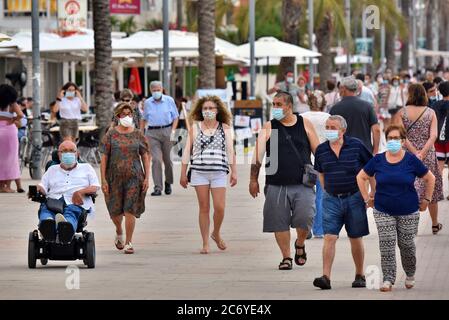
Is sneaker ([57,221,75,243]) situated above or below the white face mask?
below

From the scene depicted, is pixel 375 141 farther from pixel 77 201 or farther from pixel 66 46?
pixel 66 46

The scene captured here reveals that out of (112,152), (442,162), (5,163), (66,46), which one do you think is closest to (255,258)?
(112,152)

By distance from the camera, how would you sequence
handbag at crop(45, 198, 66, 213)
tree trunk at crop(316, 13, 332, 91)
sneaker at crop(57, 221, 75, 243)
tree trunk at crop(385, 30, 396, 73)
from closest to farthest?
sneaker at crop(57, 221, 75, 243)
handbag at crop(45, 198, 66, 213)
tree trunk at crop(316, 13, 332, 91)
tree trunk at crop(385, 30, 396, 73)

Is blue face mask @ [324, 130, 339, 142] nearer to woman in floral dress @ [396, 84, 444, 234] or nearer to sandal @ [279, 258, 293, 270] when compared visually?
sandal @ [279, 258, 293, 270]

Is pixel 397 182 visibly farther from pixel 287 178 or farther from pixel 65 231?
pixel 65 231

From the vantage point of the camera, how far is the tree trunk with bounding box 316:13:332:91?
5553cm

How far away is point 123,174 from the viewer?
49.2ft

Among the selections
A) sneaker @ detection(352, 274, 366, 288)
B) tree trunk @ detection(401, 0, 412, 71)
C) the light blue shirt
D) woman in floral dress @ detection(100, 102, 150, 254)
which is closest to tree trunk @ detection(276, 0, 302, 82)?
the light blue shirt

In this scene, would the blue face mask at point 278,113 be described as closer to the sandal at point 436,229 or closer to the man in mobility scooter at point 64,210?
the man in mobility scooter at point 64,210

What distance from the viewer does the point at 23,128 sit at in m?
27.6

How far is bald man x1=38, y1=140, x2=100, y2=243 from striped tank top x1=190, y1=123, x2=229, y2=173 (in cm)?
148

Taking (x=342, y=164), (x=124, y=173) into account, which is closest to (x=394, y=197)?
(x=342, y=164)

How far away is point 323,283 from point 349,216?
675mm

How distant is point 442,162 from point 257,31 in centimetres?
6466
